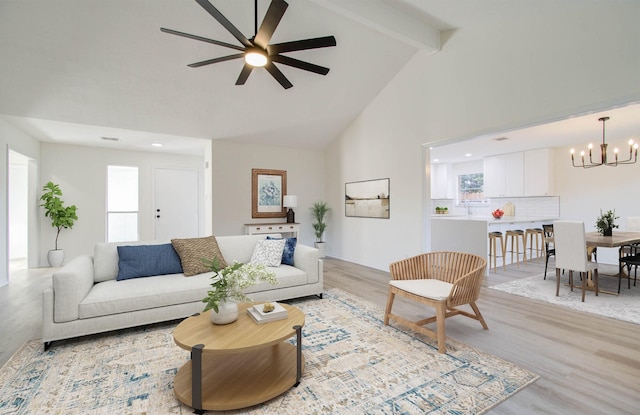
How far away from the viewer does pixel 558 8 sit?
3.21 metres

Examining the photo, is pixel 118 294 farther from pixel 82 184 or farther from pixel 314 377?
pixel 82 184

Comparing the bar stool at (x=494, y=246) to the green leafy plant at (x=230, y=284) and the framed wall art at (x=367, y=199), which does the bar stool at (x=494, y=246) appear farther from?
the green leafy plant at (x=230, y=284)

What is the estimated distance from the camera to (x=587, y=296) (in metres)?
3.97

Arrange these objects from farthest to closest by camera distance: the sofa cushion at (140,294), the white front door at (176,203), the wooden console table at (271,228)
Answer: the white front door at (176,203)
the wooden console table at (271,228)
the sofa cushion at (140,294)

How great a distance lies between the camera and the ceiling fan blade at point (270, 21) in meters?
2.22

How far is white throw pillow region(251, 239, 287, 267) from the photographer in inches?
153

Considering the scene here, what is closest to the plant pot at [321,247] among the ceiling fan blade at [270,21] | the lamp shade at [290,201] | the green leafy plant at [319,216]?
the green leafy plant at [319,216]

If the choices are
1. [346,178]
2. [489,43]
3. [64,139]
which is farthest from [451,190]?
[64,139]

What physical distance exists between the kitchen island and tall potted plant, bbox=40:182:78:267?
723 centimetres

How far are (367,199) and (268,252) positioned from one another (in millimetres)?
2717

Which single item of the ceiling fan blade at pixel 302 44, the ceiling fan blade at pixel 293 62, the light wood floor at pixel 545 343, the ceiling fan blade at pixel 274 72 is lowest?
the light wood floor at pixel 545 343

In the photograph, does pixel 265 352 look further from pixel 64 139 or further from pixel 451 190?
pixel 451 190

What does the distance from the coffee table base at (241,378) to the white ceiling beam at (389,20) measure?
344 cm

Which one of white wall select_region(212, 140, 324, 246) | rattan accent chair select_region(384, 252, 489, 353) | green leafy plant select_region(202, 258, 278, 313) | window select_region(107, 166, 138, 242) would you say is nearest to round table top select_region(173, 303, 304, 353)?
green leafy plant select_region(202, 258, 278, 313)
